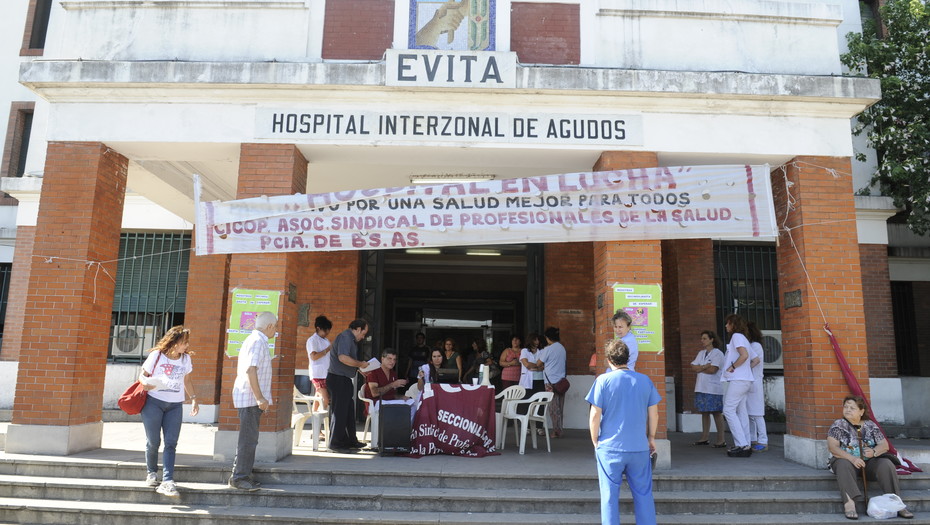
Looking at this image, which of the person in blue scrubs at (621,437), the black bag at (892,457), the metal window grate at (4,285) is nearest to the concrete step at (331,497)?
the person in blue scrubs at (621,437)

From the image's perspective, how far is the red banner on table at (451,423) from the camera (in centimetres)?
792

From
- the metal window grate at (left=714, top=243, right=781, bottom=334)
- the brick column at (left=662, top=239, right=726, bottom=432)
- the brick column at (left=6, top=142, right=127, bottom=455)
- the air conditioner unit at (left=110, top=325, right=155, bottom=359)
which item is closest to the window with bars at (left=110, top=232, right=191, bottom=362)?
the air conditioner unit at (left=110, top=325, right=155, bottom=359)

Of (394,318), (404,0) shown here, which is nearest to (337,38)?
(404,0)

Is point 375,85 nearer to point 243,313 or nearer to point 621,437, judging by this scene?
point 243,313

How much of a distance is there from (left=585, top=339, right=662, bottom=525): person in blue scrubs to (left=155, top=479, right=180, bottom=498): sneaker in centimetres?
412

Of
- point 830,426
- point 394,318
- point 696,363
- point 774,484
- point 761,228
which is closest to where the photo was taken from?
point 774,484

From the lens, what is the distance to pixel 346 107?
317 inches

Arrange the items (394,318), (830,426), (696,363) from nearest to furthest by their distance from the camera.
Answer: (830,426), (696,363), (394,318)

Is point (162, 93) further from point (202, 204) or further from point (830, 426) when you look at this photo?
point (830, 426)

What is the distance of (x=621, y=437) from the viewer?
498cm

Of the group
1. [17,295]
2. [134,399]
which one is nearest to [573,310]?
[134,399]

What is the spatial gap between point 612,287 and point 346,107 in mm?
4019

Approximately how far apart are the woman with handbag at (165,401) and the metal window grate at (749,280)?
9570mm

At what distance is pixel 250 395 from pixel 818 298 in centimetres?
663
